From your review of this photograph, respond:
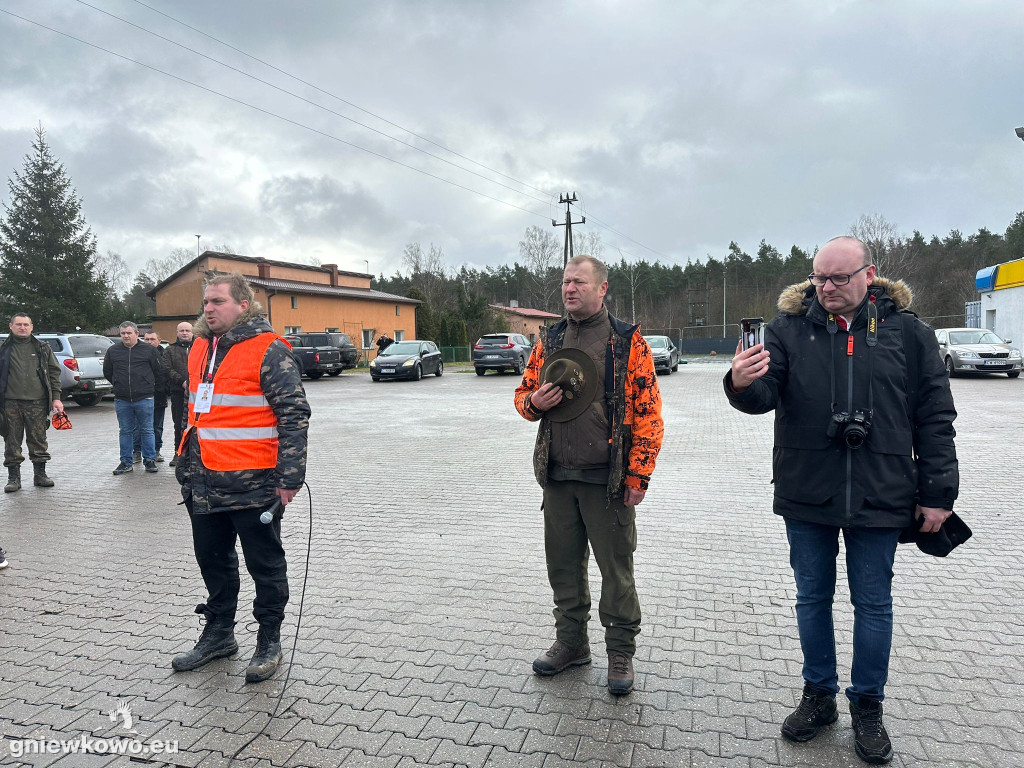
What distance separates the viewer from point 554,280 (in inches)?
2653

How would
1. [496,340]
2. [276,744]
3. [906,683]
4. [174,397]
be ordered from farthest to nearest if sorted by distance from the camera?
[496,340]
[174,397]
[906,683]
[276,744]

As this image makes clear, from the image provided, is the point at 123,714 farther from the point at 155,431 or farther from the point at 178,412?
the point at 155,431

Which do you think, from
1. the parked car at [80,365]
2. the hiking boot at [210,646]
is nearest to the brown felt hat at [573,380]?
the hiking boot at [210,646]

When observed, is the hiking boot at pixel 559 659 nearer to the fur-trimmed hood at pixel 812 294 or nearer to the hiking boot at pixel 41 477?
the fur-trimmed hood at pixel 812 294

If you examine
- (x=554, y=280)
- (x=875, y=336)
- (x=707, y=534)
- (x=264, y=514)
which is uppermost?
(x=554, y=280)

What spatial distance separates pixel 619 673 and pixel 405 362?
2454 centimetres

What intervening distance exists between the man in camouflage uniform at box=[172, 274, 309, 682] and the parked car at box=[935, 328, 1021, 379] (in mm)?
23230

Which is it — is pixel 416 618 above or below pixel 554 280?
below

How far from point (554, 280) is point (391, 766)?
216 feet

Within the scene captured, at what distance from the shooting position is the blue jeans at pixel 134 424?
29.1ft

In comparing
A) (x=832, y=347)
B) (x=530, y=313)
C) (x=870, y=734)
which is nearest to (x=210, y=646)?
(x=870, y=734)

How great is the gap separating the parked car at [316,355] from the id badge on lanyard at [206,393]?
2484 centimetres

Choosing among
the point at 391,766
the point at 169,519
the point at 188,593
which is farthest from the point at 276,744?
the point at 169,519

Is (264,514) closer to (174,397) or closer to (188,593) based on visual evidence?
(188,593)
